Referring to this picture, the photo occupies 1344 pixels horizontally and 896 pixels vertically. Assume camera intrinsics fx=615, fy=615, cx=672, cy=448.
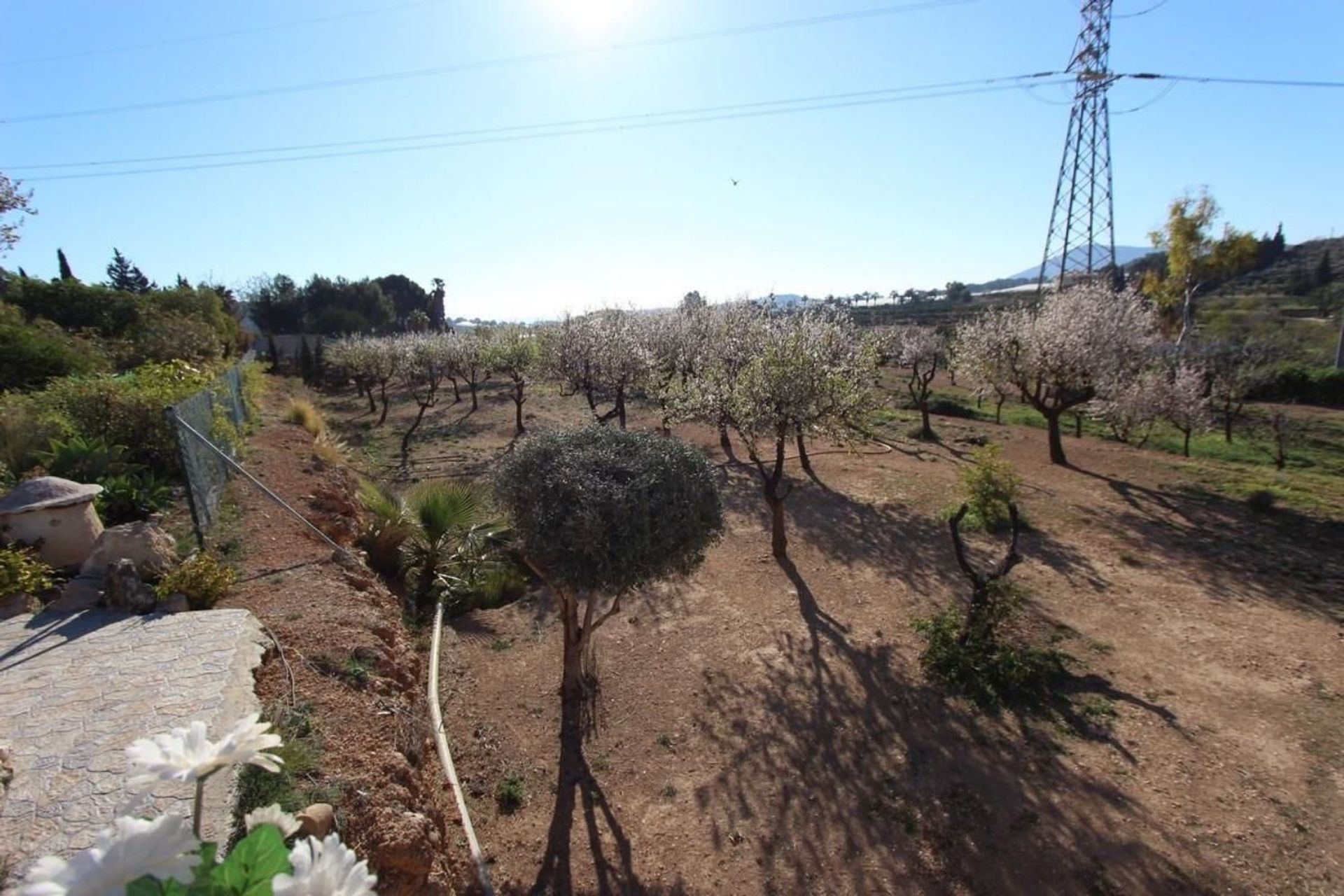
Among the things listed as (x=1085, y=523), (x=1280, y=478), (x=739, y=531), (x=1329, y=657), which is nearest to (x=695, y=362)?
(x=739, y=531)

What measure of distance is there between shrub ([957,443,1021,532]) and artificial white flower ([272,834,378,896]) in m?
12.3

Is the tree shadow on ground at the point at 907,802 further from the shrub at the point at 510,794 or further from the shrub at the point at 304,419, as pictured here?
the shrub at the point at 304,419

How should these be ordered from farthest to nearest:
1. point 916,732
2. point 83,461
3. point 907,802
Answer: point 83,461 → point 916,732 → point 907,802

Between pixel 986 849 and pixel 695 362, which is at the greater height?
pixel 695 362

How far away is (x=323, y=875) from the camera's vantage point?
1207 mm

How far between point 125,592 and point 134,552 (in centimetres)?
51

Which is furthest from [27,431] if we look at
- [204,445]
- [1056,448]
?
[1056,448]

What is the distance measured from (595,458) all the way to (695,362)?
12.3 meters

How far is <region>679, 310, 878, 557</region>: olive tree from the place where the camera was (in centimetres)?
1076

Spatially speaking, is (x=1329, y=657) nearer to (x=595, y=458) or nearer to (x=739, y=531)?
(x=739, y=531)

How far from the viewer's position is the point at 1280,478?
15.4 m

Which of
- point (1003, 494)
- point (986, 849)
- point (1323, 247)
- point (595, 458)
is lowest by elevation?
point (986, 849)

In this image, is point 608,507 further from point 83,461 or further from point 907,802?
point 83,461

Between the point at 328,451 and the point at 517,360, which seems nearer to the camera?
the point at 328,451
